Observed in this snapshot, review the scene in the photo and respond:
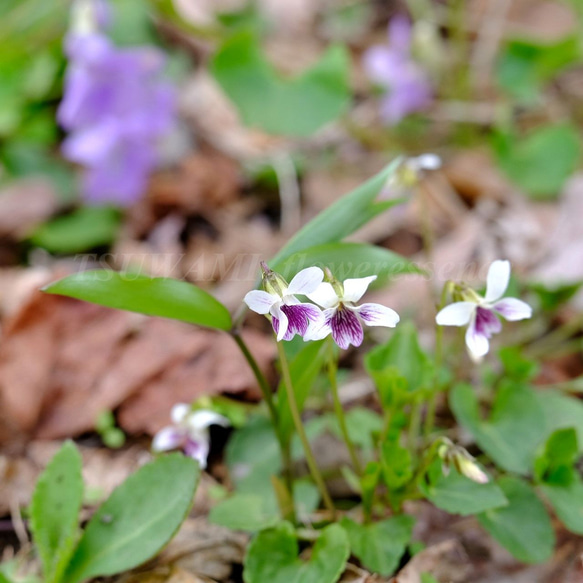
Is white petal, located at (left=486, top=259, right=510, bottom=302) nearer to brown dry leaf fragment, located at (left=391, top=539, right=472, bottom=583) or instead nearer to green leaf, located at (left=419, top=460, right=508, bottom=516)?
green leaf, located at (left=419, top=460, right=508, bottom=516)

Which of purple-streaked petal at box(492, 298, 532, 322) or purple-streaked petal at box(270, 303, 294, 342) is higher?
purple-streaked petal at box(270, 303, 294, 342)

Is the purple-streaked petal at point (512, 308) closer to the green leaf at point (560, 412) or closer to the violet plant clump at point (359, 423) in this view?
the violet plant clump at point (359, 423)

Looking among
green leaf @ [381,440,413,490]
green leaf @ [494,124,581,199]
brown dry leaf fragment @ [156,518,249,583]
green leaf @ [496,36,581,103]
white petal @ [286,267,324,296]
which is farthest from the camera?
green leaf @ [496,36,581,103]

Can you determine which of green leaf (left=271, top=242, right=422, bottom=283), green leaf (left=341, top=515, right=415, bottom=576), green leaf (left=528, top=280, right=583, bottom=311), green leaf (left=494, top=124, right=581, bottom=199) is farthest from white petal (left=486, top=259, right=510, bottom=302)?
green leaf (left=494, top=124, right=581, bottom=199)

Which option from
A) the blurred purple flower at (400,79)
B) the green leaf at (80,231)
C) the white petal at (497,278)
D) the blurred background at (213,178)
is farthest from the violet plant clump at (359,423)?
the blurred purple flower at (400,79)

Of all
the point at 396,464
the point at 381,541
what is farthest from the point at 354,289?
the point at 381,541
